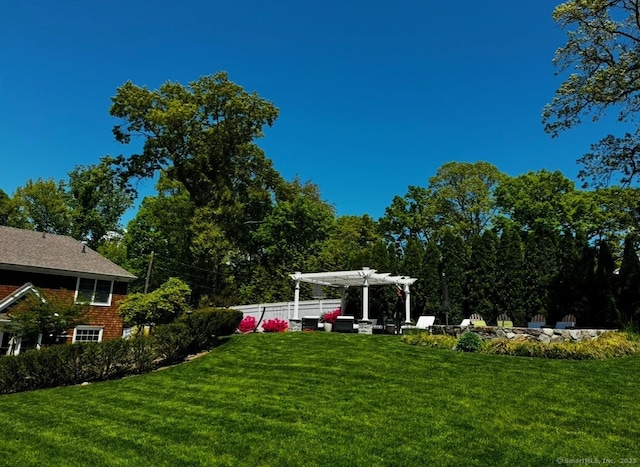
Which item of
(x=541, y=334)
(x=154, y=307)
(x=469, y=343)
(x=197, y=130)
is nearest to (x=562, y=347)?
(x=541, y=334)

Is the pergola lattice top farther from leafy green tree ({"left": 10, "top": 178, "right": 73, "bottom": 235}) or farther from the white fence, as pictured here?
leafy green tree ({"left": 10, "top": 178, "right": 73, "bottom": 235})

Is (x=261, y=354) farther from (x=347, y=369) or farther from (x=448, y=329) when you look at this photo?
(x=448, y=329)

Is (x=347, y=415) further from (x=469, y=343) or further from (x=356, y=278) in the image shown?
(x=356, y=278)

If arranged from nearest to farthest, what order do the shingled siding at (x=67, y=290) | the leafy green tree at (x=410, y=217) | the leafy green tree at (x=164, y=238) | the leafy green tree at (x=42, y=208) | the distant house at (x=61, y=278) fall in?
the distant house at (x=61, y=278), the shingled siding at (x=67, y=290), the leafy green tree at (x=164, y=238), the leafy green tree at (x=410, y=217), the leafy green tree at (x=42, y=208)

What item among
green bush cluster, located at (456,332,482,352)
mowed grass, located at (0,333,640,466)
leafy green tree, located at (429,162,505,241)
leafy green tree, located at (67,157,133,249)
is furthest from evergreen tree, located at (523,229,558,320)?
leafy green tree, located at (67,157,133,249)

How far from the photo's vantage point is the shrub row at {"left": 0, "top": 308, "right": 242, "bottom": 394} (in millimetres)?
10539

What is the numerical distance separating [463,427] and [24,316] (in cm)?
1410

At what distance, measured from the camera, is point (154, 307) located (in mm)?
16266

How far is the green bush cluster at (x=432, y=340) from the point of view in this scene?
1193 cm

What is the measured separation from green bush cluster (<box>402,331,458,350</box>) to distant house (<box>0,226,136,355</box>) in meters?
13.9

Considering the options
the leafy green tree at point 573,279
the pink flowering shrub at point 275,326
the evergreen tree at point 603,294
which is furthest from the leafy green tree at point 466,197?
the pink flowering shrub at point 275,326

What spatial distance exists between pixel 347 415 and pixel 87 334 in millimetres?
18104

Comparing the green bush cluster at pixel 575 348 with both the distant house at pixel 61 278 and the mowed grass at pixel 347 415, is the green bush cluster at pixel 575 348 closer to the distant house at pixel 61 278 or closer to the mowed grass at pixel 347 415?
the mowed grass at pixel 347 415

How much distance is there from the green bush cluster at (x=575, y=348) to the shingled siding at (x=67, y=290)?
50.7ft
